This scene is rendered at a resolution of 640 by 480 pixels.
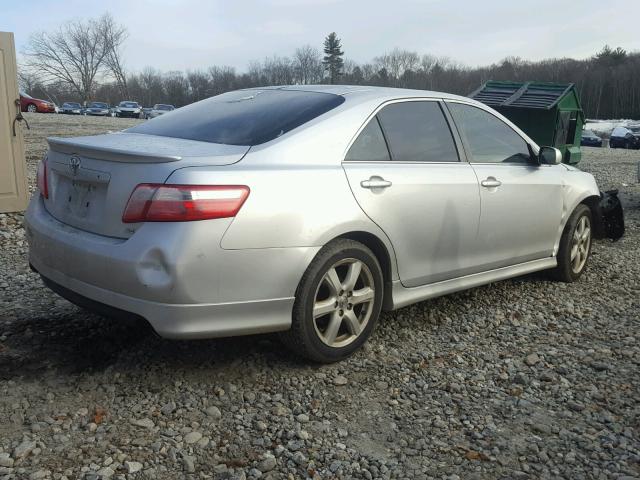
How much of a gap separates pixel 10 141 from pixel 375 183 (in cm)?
497

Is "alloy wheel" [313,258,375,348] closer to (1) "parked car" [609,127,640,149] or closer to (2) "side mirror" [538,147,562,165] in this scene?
(2) "side mirror" [538,147,562,165]

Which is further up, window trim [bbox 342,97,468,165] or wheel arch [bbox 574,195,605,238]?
window trim [bbox 342,97,468,165]

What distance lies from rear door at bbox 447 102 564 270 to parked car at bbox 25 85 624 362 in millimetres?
16

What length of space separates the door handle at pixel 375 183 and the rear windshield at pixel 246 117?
0.47 metres

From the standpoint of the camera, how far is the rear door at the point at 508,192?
4.34 metres

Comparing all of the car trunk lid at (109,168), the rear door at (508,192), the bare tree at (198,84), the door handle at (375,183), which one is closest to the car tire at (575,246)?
the rear door at (508,192)

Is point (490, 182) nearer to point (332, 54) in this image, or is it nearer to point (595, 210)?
point (595, 210)

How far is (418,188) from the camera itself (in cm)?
379

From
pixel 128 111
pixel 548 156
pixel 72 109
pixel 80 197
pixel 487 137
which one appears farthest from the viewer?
pixel 72 109

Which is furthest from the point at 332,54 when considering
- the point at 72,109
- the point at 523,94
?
the point at 523,94

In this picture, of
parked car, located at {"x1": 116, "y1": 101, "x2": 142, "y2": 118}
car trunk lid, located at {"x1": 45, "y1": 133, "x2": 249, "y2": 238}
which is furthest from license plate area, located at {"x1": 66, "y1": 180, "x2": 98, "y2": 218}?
parked car, located at {"x1": 116, "y1": 101, "x2": 142, "y2": 118}

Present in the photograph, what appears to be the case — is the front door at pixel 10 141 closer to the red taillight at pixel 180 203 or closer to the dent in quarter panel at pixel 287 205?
the red taillight at pixel 180 203

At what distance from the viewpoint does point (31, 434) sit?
8.98 feet

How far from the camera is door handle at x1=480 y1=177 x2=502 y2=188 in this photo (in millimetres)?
4270
